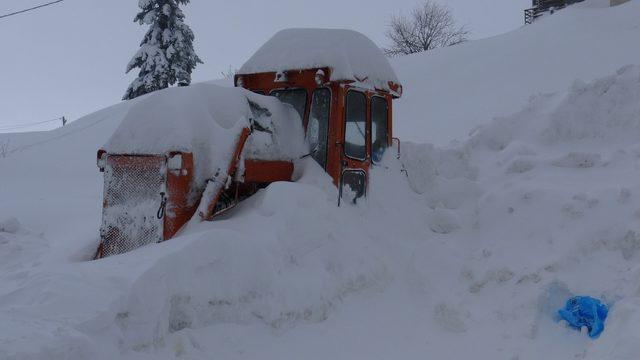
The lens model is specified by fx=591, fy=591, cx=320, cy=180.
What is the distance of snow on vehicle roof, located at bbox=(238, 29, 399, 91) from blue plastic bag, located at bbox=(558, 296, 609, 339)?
3555mm

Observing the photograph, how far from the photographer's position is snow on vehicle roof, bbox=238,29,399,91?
734 cm

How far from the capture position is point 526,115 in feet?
31.9

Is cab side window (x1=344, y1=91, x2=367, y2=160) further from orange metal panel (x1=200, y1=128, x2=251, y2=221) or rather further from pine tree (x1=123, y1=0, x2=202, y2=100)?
pine tree (x1=123, y1=0, x2=202, y2=100)

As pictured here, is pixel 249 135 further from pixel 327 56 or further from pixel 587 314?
pixel 587 314

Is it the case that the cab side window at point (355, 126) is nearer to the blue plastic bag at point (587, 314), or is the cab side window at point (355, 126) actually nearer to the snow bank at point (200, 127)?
the snow bank at point (200, 127)

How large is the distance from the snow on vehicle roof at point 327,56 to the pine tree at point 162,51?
2132 centimetres

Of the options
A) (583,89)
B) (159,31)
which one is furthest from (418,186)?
(159,31)

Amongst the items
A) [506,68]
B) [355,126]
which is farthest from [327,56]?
[506,68]

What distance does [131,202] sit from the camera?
6332mm

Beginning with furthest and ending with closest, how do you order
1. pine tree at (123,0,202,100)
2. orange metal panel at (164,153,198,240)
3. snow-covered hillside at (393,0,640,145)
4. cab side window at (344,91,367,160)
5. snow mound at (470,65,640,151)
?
pine tree at (123,0,202,100), snow-covered hillside at (393,0,640,145), snow mound at (470,65,640,151), cab side window at (344,91,367,160), orange metal panel at (164,153,198,240)

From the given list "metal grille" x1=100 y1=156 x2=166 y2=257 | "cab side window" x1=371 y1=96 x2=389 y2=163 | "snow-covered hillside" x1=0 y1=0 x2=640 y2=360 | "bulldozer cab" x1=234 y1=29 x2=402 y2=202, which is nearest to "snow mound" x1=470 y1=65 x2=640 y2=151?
"snow-covered hillside" x1=0 y1=0 x2=640 y2=360

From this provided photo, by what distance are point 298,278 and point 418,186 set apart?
10.8 ft

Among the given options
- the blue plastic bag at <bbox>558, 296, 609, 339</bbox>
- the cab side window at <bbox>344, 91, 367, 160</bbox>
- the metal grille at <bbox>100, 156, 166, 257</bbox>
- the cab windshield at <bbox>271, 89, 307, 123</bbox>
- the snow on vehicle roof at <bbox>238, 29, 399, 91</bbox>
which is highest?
the snow on vehicle roof at <bbox>238, 29, 399, 91</bbox>

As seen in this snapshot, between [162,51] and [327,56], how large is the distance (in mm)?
23408
